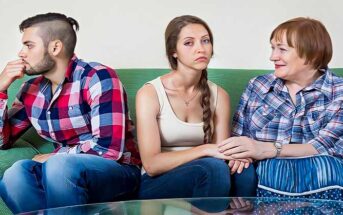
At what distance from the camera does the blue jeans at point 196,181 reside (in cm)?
163

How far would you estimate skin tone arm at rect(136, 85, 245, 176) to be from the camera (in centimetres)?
175

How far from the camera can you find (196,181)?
1.66 m

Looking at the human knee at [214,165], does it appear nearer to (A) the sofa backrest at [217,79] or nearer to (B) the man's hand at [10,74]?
(A) the sofa backrest at [217,79]

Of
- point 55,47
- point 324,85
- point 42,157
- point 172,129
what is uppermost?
point 55,47

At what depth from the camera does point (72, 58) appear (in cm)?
191

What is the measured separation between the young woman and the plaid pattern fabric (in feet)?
0.26

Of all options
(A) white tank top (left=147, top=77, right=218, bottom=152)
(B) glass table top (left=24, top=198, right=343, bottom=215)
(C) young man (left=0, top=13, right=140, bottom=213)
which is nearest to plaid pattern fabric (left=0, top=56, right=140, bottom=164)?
(C) young man (left=0, top=13, right=140, bottom=213)

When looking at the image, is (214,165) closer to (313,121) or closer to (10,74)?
(313,121)

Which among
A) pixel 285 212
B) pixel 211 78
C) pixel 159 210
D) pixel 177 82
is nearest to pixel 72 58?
pixel 177 82

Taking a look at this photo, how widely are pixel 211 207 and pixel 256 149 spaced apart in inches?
17.3

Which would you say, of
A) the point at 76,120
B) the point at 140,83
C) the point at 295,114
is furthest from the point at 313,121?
the point at 76,120

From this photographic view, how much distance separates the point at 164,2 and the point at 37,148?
2.79 feet

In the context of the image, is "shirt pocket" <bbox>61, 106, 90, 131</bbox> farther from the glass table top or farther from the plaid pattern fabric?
the glass table top

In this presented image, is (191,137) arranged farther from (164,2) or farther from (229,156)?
(164,2)
